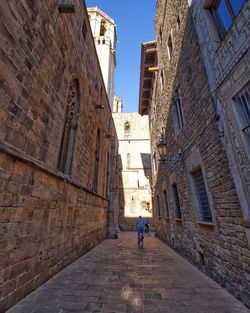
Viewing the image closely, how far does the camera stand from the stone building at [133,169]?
61.3ft

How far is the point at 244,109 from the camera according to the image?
2998 millimetres

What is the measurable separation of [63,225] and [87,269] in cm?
130

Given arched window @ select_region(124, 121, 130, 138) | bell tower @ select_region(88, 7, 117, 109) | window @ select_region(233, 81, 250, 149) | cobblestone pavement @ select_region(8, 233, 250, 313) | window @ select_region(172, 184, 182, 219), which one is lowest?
cobblestone pavement @ select_region(8, 233, 250, 313)

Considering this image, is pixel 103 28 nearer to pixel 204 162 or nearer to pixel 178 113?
pixel 178 113

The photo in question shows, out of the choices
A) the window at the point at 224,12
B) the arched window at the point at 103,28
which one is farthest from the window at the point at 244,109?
the arched window at the point at 103,28

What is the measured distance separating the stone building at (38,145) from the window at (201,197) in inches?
150

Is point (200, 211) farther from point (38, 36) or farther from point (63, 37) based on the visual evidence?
point (63, 37)

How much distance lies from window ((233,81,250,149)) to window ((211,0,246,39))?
5.20ft

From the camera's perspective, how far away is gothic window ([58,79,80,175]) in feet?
17.3

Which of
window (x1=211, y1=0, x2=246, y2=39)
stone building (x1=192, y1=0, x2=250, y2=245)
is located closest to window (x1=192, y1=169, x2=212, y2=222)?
stone building (x1=192, y1=0, x2=250, y2=245)

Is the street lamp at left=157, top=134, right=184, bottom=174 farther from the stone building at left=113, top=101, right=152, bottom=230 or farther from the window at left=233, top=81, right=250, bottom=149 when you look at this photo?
the stone building at left=113, top=101, right=152, bottom=230

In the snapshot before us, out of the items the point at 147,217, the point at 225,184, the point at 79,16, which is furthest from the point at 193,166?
the point at 147,217

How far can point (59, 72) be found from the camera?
4555mm

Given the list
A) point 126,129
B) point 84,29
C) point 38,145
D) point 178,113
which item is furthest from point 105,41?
point 38,145
